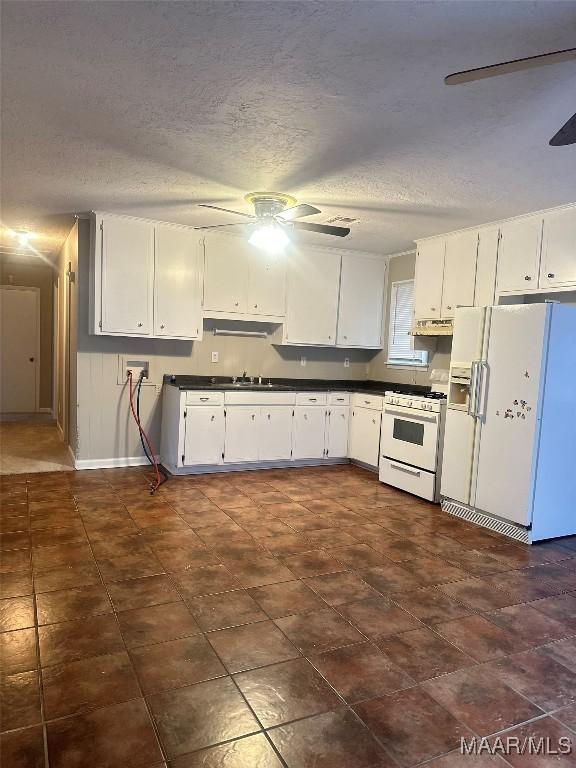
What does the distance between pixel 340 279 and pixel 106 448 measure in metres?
3.32

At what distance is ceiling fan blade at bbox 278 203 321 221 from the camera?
411 cm

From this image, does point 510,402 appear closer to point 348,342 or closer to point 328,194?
point 328,194

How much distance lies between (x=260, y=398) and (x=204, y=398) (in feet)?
2.09

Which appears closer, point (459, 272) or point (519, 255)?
point (519, 255)

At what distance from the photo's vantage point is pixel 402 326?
21.0 feet

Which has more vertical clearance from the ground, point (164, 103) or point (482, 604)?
point (164, 103)

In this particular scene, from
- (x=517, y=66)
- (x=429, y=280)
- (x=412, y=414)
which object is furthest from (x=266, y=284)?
(x=517, y=66)

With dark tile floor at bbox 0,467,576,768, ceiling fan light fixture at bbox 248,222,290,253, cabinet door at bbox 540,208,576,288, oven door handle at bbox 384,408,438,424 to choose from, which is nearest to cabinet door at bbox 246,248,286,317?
ceiling fan light fixture at bbox 248,222,290,253

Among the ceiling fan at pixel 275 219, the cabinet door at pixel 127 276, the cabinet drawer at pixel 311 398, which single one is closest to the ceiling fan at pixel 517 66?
the ceiling fan at pixel 275 219

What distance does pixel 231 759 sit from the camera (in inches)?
67.7

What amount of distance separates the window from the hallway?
3930 mm

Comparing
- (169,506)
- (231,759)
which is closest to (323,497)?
(169,506)

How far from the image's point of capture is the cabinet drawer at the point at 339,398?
6023 millimetres

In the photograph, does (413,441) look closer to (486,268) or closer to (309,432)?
(309,432)
